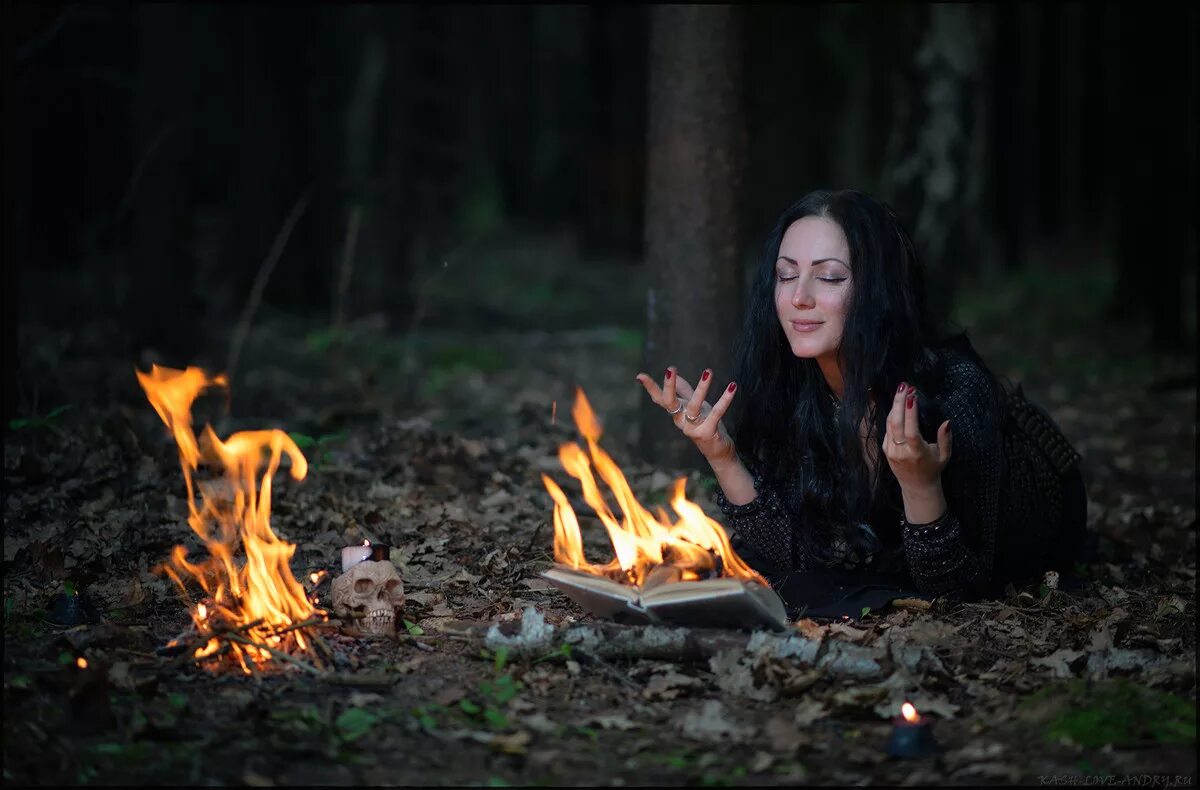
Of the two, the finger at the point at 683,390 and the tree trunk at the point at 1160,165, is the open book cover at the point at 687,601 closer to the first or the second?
the finger at the point at 683,390

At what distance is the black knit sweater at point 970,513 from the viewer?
4836mm

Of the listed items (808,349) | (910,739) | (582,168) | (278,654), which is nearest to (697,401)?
(808,349)

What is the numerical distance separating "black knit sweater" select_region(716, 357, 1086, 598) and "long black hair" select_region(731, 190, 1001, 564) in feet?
0.25

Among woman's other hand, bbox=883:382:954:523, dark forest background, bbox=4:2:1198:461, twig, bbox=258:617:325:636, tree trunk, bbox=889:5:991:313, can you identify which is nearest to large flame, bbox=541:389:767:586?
woman's other hand, bbox=883:382:954:523

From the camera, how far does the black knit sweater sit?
15.9 ft

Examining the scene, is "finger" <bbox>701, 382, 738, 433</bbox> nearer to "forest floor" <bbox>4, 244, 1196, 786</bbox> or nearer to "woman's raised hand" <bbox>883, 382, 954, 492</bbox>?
"woman's raised hand" <bbox>883, 382, 954, 492</bbox>

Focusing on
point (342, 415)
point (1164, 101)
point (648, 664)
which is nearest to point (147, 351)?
point (342, 415)

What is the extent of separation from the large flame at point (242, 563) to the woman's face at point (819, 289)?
2.10m

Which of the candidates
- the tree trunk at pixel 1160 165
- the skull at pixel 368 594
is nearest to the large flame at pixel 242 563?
the skull at pixel 368 594

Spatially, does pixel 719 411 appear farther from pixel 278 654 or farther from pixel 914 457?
pixel 278 654

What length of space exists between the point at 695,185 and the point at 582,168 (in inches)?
585

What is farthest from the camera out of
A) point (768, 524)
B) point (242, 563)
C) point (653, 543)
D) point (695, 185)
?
point (695, 185)

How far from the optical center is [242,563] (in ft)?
17.9

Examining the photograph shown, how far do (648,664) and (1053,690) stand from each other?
135cm
